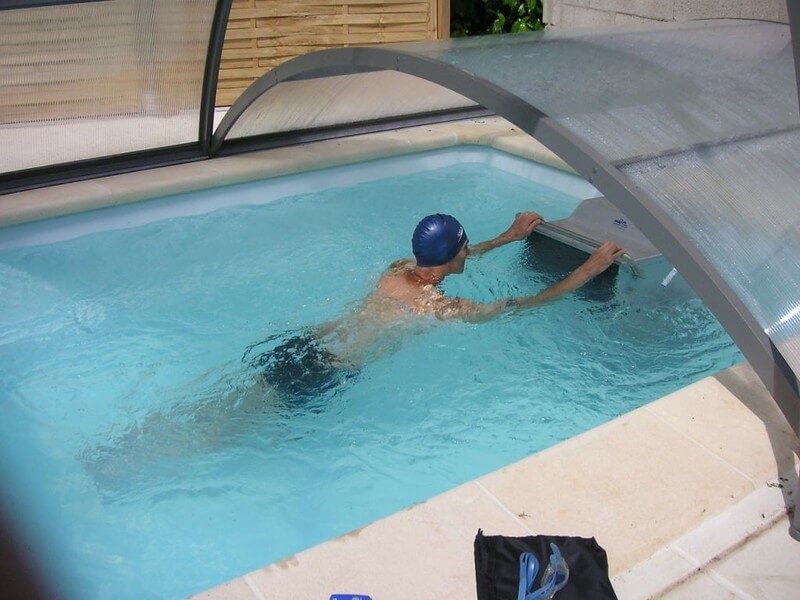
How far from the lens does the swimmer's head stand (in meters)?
4.46

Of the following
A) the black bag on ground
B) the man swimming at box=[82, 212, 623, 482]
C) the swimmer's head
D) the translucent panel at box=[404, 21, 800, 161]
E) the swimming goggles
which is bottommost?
the man swimming at box=[82, 212, 623, 482]

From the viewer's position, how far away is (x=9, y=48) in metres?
5.77

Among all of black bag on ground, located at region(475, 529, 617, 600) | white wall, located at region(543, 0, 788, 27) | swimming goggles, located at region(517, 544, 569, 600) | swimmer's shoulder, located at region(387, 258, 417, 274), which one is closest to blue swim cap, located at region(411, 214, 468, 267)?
swimmer's shoulder, located at region(387, 258, 417, 274)

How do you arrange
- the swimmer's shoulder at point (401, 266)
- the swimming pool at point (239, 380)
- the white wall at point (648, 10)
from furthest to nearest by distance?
the white wall at point (648, 10) → the swimmer's shoulder at point (401, 266) → the swimming pool at point (239, 380)

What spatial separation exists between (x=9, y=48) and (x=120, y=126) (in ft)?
4.07

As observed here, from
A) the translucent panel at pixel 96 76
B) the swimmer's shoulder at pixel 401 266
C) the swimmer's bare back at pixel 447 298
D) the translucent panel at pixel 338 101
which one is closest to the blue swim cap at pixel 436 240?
the swimmer's bare back at pixel 447 298

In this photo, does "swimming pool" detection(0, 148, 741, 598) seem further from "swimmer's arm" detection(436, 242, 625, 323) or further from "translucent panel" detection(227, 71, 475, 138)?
"translucent panel" detection(227, 71, 475, 138)

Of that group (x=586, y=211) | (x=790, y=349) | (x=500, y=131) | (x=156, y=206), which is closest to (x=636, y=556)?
(x=790, y=349)

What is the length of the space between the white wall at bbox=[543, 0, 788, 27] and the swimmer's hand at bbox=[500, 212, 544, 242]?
315 centimetres

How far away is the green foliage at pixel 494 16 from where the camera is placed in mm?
11346

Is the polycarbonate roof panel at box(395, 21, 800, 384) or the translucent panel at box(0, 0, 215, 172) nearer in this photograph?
the polycarbonate roof panel at box(395, 21, 800, 384)

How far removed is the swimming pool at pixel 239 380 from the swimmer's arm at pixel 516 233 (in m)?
0.22

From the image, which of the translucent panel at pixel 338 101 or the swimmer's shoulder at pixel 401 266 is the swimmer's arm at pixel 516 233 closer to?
the swimmer's shoulder at pixel 401 266

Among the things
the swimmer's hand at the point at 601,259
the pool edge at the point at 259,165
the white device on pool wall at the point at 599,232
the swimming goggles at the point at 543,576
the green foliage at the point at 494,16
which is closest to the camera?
the swimming goggles at the point at 543,576
